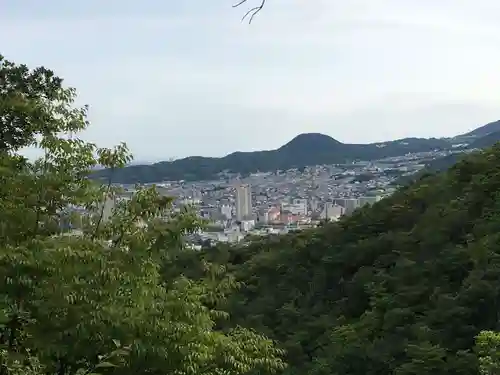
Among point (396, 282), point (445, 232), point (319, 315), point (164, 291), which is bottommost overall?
point (319, 315)

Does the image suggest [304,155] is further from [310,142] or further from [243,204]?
[243,204]

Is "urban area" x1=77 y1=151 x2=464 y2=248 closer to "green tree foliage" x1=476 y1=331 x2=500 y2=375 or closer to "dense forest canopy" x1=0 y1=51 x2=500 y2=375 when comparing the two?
"dense forest canopy" x1=0 y1=51 x2=500 y2=375

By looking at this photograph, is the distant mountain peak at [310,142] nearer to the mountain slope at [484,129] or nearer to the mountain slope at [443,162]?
the mountain slope at [484,129]

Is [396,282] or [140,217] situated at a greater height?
[140,217]

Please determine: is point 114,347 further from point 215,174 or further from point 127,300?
point 215,174

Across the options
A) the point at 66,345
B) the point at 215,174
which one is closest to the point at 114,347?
the point at 66,345

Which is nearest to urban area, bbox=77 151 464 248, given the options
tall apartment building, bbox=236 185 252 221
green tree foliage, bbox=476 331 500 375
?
tall apartment building, bbox=236 185 252 221
